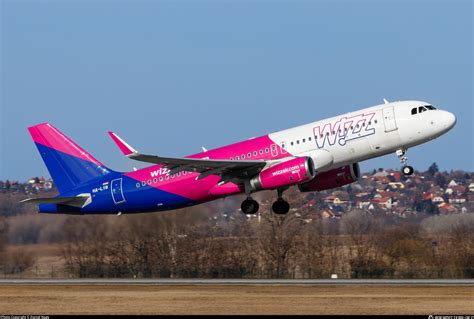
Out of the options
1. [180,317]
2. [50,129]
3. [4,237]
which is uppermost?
[50,129]

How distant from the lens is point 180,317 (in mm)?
40469

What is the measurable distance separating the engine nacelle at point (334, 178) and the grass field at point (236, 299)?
5.26 m

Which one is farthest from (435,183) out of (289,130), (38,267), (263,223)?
(289,130)

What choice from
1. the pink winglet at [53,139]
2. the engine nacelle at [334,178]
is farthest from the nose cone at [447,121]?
the pink winglet at [53,139]

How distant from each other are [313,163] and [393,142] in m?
3.89

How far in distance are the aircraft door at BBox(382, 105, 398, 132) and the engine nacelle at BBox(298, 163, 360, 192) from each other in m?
4.57

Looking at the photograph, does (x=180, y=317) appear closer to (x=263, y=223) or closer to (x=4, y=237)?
(x=4, y=237)

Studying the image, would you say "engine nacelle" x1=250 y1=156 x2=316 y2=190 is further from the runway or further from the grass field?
the runway

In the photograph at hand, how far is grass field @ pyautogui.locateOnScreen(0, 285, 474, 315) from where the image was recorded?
44.4m

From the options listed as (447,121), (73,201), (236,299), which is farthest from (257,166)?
(73,201)

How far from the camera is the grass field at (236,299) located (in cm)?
4441

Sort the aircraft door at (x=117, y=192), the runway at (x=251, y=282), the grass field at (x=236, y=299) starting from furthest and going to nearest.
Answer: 1. the runway at (x=251, y=282)
2. the aircraft door at (x=117, y=192)
3. the grass field at (x=236, y=299)

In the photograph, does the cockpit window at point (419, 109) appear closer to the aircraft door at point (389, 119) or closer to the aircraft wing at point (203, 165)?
the aircraft door at point (389, 119)

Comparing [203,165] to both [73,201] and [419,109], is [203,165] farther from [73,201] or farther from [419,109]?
[419,109]
